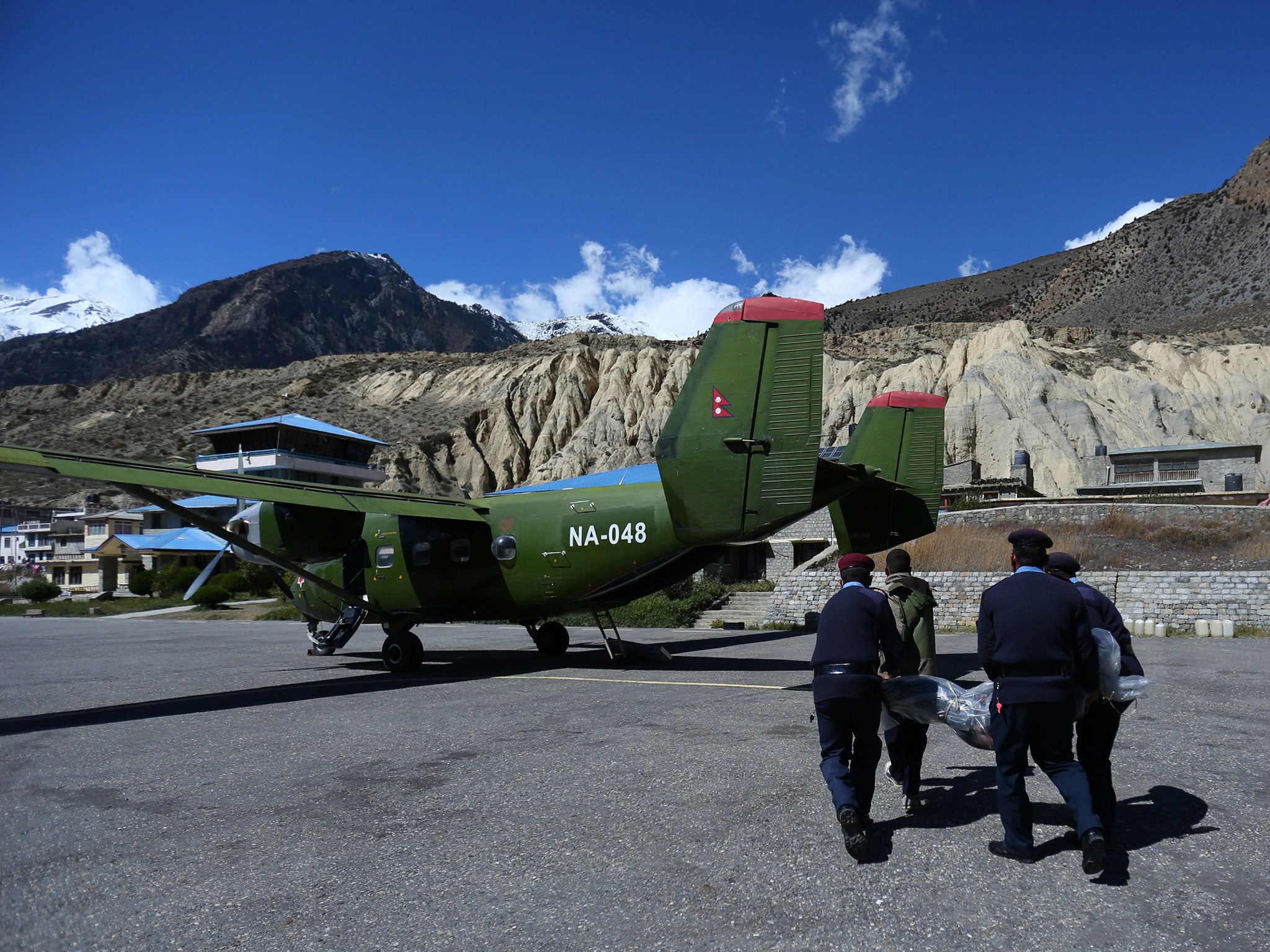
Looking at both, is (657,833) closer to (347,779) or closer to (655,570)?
(347,779)

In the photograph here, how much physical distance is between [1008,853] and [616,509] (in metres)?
9.34

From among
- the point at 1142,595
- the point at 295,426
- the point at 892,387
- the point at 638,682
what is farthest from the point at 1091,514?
the point at 295,426

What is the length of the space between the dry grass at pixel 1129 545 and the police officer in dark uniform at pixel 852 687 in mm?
26173

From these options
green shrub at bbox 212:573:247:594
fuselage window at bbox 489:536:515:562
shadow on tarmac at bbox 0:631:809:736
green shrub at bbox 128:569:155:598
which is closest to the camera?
shadow on tarmac at bbox 0:631:809:736

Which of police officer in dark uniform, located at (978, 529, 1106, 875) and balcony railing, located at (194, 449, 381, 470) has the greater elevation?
balcony railing, located at (194, 449, 381, 470)

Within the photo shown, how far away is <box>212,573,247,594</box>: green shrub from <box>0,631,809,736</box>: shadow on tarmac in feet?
111

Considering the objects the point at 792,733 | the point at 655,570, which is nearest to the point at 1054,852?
the point at 792,733

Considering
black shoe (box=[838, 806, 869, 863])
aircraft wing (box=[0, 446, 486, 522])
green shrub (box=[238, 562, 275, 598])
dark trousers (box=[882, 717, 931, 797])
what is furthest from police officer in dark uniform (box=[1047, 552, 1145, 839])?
green shrub (box=[238, 562, 275, 598])

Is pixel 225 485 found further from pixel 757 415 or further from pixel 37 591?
pixel 37 591

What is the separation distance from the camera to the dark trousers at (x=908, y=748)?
5797 millimetres

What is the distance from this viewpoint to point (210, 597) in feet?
142

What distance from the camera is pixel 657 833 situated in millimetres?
5477

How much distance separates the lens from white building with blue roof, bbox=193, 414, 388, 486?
2618 inches

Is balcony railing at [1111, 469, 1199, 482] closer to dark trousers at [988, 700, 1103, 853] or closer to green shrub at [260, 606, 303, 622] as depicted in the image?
green shrub at [260, 606, 303, 622]
